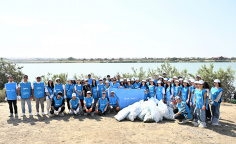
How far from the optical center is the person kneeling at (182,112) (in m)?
7.40

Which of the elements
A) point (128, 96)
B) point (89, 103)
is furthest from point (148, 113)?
point (89, 103)

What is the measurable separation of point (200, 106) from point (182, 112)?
2.59 ft

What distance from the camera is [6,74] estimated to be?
1788 centimetres

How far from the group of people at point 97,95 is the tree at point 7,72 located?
33.7 ft

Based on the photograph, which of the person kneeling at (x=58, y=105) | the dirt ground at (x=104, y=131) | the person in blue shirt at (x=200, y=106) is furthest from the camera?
the person kneeling at (x=58, y=105)

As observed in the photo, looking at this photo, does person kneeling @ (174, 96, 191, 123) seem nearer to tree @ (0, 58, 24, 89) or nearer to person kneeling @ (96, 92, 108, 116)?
person kneeling @ (96, 92, 108, 116)

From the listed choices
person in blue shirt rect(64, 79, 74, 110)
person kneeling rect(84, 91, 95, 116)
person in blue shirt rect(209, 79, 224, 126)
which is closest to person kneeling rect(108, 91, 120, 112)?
person kneeling rect(84, 91, 95, 116)

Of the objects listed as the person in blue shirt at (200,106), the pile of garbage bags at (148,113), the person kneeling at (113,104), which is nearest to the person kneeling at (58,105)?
the person kneeling at (113,104)

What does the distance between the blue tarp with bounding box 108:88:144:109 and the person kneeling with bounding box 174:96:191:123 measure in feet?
6.64

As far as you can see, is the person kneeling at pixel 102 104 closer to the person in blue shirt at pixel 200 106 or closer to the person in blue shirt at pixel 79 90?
the person in blue shirt at pixel 79 90

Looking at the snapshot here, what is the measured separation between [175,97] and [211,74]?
7208mm

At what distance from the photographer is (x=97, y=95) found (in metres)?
9.18

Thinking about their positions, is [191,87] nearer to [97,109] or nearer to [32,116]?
[97,109]

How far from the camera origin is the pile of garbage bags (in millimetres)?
7566
